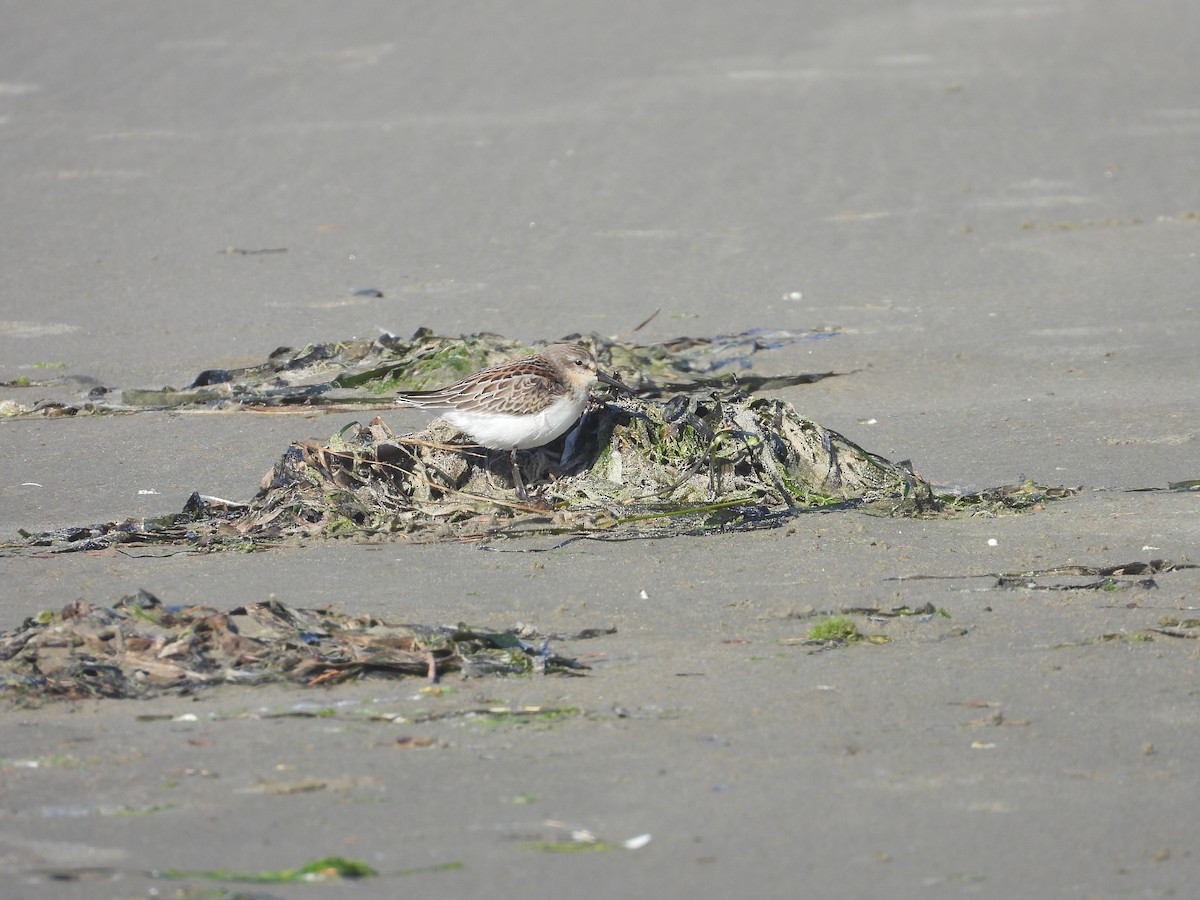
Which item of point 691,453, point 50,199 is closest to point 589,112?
point 50,199

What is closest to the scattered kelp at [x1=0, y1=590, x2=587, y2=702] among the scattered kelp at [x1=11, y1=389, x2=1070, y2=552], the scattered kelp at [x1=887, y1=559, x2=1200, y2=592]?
the scattered kelp at [x1=11, y1=389, x2=1070, y2=552]

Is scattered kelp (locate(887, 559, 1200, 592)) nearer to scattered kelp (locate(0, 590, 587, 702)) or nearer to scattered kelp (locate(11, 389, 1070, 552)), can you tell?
scattered kelp (locate(11, 389, 1070, 552))

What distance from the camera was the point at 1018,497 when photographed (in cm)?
740

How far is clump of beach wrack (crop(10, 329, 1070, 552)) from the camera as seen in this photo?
7.11 metres

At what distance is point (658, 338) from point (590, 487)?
2966 mm

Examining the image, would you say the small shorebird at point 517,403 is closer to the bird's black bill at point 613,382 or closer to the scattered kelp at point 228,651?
the bird's black bill at point 613,382

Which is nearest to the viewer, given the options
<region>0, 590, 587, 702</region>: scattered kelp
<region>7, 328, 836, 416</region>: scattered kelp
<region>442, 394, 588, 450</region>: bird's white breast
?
<region>0, 590, 587, 702</region>: scattered kelp

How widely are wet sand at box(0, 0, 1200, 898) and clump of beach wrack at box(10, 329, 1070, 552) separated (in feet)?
0.74

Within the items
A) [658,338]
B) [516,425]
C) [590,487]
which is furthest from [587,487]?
[658,338]

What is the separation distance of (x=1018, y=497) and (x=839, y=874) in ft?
12.7

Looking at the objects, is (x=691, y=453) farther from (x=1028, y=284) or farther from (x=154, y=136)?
(x=154, y=136)

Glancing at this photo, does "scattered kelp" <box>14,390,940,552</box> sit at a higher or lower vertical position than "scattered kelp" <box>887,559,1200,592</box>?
higher

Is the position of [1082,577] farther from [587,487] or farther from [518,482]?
[518,482]


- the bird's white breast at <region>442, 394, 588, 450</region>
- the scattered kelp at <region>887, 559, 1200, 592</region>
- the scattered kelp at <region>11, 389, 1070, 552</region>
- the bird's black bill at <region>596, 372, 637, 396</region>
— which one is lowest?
the scattered kelp at <region>887, 559, 1200, 592</region>
